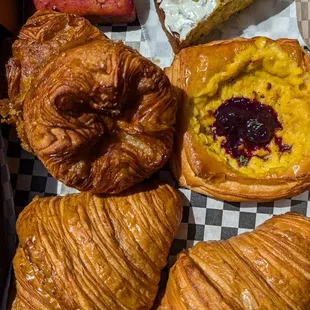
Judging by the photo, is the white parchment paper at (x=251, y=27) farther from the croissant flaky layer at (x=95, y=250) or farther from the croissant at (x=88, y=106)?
the croissant flaky layer at (x=95, y=250)

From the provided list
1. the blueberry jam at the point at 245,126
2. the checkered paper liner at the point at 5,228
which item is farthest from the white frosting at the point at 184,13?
the checkered paper liner at the point at 5,228

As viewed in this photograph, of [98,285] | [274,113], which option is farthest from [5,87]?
[274,113]

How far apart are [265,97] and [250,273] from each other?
75cm

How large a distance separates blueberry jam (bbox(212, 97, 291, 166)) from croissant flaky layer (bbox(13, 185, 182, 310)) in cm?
35

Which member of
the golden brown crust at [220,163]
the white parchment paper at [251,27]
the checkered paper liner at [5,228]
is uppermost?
the white parchment paper at [251,27]

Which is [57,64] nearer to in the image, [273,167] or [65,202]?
[65,202]

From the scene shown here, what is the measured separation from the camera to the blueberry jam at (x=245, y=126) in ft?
8.76

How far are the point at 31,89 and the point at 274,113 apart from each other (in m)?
1.02

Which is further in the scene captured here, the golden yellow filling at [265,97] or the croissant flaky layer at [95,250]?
the golden yellow filling at [265,97]

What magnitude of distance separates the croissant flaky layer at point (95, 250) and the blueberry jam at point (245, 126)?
1.15 feet

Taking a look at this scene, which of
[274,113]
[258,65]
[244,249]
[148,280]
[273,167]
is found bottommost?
[148,280]

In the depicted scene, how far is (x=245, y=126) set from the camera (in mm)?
2684

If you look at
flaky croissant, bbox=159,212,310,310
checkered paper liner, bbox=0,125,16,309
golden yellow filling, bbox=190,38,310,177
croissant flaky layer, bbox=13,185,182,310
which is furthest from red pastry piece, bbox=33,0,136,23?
flaky croissant, bbox=159,212,310,310

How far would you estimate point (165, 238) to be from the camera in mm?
2551
